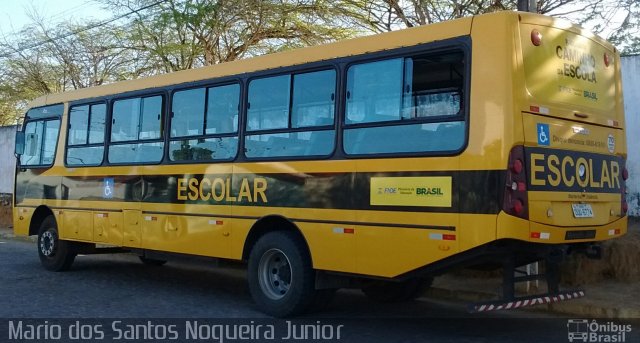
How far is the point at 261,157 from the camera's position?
24.8 ft

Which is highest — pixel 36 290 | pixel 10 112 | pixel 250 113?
pixel 10 112

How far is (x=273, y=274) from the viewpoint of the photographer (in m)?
7.47

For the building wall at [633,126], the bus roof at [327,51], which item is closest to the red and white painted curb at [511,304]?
the bus roof at [327,51]

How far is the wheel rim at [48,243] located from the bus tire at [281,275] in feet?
15.8

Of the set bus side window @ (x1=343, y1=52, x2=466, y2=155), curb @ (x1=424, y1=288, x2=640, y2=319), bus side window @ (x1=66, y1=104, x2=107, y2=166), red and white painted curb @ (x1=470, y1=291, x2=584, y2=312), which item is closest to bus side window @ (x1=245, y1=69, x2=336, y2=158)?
bus side window @ (x1=343, y1=52, x2=466, y2=155)

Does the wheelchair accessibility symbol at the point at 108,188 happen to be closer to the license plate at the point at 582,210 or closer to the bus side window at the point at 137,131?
the bus side window at the point at 137,131

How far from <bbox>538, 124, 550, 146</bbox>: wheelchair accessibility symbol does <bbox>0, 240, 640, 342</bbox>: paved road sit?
77.7 inches

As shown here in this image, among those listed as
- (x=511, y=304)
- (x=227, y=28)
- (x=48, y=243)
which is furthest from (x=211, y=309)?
(x=227, y=28)

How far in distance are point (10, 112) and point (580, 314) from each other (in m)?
28.2

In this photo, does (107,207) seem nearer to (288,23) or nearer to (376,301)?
(376,301)

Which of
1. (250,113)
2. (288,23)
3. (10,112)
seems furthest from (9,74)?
(250,113)

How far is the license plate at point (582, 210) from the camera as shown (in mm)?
5996

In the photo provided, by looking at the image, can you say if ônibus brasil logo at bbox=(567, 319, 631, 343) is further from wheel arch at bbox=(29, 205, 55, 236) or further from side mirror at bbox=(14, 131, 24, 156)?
side mirror at bbox=(14, 131, 24, 156)

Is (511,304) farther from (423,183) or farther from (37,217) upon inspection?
(37,217)
